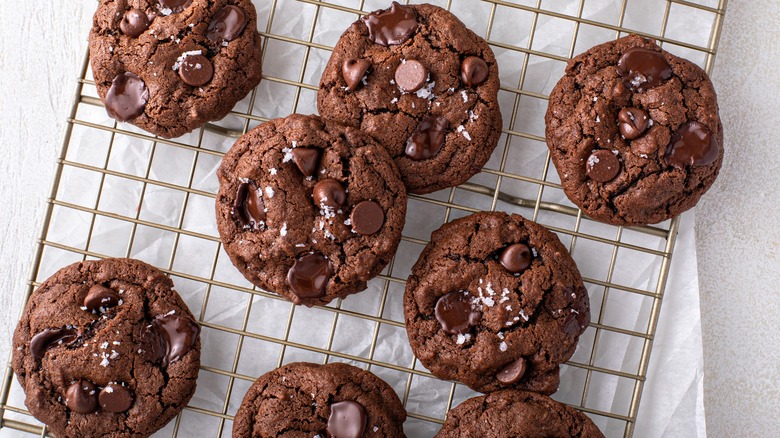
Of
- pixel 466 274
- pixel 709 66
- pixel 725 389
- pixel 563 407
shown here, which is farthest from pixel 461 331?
pixel 709 66

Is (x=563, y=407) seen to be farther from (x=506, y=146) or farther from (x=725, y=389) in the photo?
(x=506, y=146)

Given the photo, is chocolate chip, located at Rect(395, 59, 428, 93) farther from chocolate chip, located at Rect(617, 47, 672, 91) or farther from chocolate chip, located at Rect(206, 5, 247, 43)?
chocolate chip, located at Rect(617, 47, 672, 91)

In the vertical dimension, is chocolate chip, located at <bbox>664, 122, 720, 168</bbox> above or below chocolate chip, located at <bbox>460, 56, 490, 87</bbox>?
below

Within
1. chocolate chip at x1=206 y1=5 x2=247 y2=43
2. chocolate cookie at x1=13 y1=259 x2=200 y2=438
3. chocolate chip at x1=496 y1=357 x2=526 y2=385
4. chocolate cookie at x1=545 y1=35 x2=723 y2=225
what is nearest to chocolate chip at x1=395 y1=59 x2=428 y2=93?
chocolate cookie at x1=545 y1=35 x2=723 y2=225

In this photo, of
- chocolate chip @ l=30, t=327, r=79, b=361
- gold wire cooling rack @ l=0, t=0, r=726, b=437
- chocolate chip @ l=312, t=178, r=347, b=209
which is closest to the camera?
chocolate chip @ l=312, t=178, r=347, b=209

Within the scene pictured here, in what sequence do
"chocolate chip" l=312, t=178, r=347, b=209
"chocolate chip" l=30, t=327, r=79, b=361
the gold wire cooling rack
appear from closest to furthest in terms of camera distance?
"chocolate chip" l=312, t=178, r=347, b=209 < "chocolate chip" l=30, t=327, r=79, b=361 < the gold wire cooling rack

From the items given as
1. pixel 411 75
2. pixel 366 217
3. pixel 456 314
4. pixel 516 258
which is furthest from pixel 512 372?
pixel 411 75
